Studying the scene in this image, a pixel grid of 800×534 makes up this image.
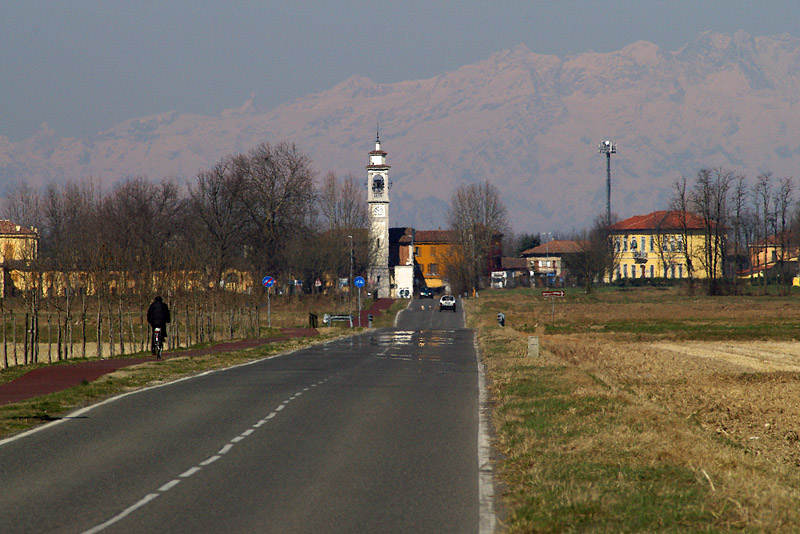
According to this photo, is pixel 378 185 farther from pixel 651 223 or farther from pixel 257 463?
pixel 257 463

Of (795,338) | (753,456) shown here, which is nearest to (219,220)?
(795,338)

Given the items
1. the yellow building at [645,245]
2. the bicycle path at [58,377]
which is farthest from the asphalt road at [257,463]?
the yellow building at [645,245]

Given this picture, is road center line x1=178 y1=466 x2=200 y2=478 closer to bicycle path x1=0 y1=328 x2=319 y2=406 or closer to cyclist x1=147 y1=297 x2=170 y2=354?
bicycle path x1=0 y1=328 x2=319 y2=406

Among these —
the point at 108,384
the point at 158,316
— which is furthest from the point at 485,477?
the point at 158,316

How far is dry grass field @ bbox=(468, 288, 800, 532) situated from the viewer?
8820 millimetres

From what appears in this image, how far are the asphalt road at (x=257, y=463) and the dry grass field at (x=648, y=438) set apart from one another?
75 centimetres

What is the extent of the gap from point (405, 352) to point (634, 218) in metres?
145

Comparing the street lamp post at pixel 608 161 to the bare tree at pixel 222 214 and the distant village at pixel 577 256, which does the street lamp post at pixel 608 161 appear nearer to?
the distant village at pixel 577 256

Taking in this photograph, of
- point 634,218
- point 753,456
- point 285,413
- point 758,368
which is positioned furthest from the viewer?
point 634,218

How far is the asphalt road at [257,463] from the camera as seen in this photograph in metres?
9.09

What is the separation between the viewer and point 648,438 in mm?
13141

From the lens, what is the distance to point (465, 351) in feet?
131

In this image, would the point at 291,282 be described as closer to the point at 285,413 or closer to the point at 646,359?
the point at 646,359

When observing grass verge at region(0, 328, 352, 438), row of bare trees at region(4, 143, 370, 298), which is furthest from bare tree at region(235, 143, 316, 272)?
grass verge at region(0, 328, 352, 438)
